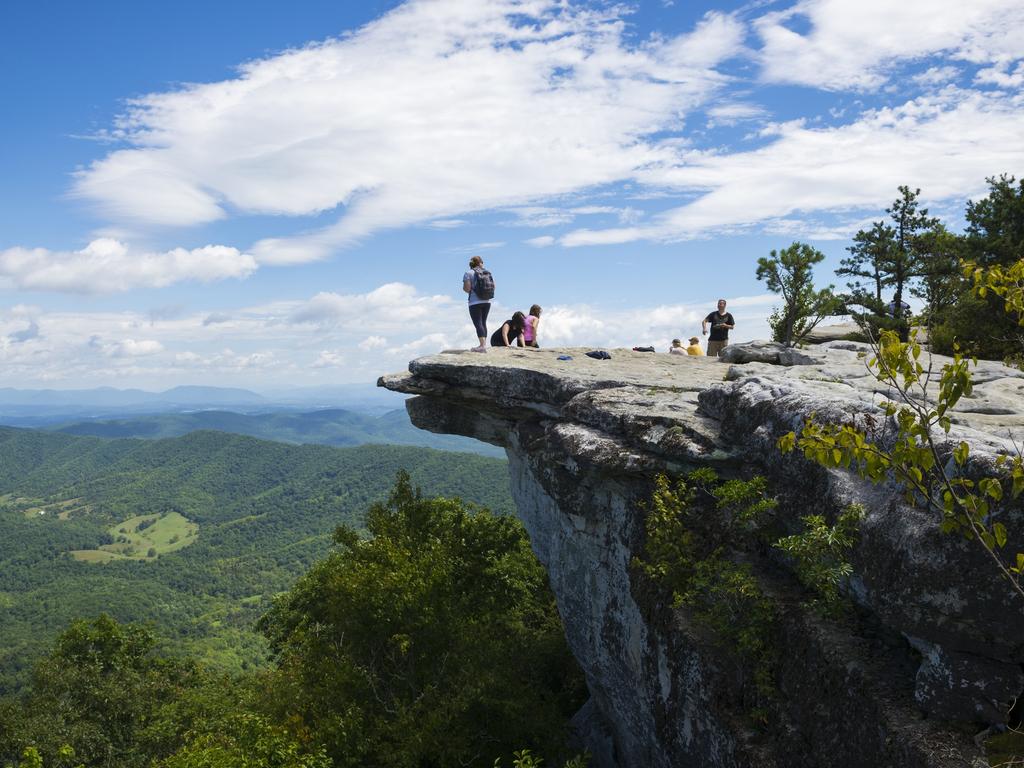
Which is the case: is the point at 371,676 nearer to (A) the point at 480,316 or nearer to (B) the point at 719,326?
(A) the point at 480,316

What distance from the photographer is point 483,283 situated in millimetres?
19484

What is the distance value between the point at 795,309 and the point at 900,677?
1790 cm

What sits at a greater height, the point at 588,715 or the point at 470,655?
the point at 470,655

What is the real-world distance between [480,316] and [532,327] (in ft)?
14.0

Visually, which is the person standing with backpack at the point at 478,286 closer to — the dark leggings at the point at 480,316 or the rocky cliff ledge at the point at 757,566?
the dark leggings at the point at 480,316

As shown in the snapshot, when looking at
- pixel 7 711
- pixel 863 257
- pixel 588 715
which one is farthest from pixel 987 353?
pixel 7 711

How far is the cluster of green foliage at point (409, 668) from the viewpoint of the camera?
16250 mm

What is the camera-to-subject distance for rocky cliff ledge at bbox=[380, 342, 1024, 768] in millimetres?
7285

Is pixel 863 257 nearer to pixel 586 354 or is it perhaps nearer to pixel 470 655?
pixel 586 354

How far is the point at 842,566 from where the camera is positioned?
28.4 feet

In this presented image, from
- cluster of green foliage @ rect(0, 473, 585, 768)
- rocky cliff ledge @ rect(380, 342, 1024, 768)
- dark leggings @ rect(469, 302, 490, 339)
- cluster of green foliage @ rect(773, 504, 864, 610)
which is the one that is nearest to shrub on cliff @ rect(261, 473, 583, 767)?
cluster of green foliage @ rect(0, 473, 585, 768)

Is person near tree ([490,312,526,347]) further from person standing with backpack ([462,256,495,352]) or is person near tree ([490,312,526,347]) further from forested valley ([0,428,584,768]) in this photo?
forested valley ([0,428,584,768])

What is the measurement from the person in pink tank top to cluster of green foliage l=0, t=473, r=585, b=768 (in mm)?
7008

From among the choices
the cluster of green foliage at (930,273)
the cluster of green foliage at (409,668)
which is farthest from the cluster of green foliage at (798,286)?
the cluster of green foliage at (409,668)
